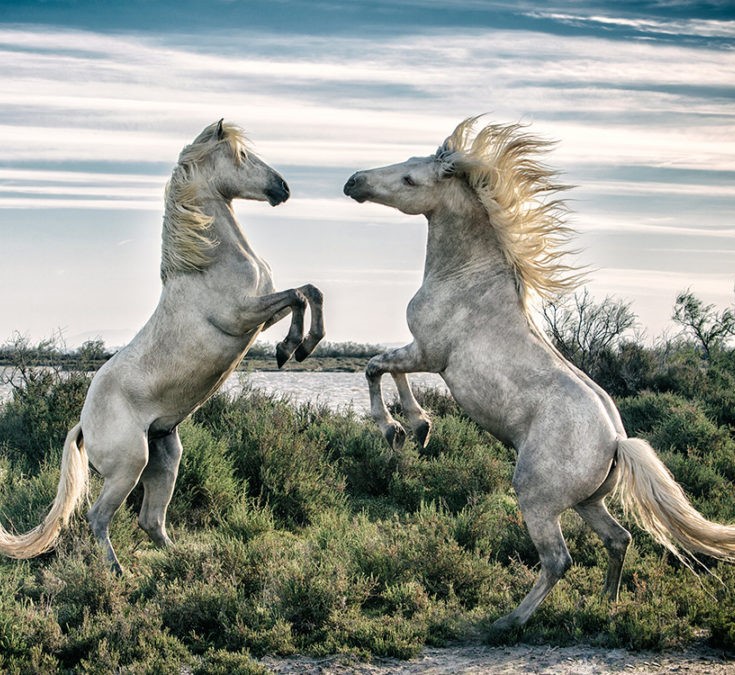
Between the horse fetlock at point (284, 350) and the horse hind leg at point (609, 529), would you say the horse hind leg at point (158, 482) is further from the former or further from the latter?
the horse hind leg at point (609, 529)

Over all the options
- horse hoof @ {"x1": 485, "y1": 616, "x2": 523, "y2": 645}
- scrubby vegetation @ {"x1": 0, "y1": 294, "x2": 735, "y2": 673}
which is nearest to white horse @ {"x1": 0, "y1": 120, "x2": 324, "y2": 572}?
scrubby vegetation @ {"x1": 0, "y1": 294, "x2": 735, "y2": 673}

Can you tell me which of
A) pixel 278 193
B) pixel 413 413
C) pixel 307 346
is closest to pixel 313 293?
pixel 307 346

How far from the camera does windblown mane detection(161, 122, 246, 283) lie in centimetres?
719

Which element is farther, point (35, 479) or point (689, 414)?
point (689, 414)

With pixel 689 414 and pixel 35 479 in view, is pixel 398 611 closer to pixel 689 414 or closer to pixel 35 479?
pixel 35 479

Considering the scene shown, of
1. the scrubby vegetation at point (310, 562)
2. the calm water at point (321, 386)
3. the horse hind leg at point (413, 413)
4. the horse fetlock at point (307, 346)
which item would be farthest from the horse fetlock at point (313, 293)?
the calm water at point (321, 386)

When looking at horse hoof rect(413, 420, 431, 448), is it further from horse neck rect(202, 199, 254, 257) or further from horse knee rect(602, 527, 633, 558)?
horse neck rect(202, 199, 254, 257)

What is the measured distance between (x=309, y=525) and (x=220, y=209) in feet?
12.0

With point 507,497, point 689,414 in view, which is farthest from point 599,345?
point 507,497

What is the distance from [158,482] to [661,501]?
4.03m

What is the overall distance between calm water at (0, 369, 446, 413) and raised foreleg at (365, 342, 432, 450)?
760cm

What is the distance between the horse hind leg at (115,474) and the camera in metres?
7.12

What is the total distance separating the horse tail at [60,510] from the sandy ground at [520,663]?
2552 millimetres

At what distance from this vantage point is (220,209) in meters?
7.41
